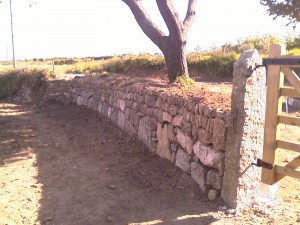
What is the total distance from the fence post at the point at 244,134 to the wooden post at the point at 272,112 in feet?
0.51

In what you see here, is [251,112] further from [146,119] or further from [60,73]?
[60,73]

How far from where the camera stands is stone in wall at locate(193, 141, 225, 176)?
4547mm

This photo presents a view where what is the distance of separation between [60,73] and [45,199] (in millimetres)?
12284

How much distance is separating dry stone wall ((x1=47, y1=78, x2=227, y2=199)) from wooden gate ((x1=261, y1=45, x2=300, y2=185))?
1.66 feet

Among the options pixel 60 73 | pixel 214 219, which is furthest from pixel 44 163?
pixel 60 73

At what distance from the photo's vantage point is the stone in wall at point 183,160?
17.6ft

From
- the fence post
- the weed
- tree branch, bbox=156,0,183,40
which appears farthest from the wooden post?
tree branch, bbox=156,0,183,40

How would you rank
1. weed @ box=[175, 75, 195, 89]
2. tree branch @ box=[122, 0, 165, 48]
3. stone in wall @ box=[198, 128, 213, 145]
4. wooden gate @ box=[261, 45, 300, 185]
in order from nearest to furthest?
1. wooden gate @ box=[261, 45, 300, 185]
2. stone in wall @ box=[198, 128, 213, 145]
3. weed @ box=[175, 75, 195, 89]
4. tree branch @ box=[122, 0, 165, 48]

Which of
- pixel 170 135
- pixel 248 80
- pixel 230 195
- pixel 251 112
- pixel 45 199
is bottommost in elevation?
pixel 45 199

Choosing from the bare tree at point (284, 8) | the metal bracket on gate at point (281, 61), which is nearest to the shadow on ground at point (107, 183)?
the metal bracket on gate at point (281, 61)

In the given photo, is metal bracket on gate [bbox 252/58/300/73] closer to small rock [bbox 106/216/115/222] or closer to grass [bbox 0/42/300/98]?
small rock [bbox 106/216/115/222]

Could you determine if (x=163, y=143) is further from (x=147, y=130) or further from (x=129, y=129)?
(x=129, y=129)

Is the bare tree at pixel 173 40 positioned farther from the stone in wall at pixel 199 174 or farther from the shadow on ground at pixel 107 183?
the stone in wall at pixel 199 174

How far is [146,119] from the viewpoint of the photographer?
704 centimetres
